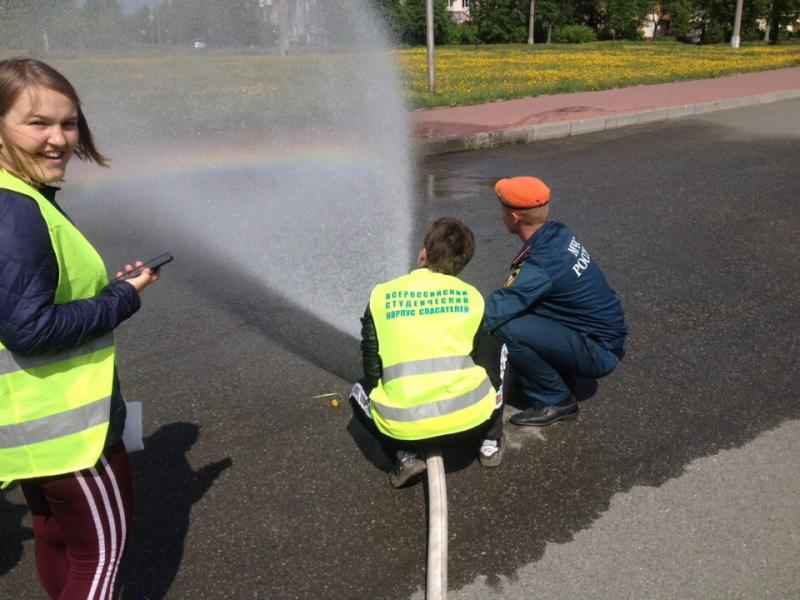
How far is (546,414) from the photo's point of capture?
3607 mm

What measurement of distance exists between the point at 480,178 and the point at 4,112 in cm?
801

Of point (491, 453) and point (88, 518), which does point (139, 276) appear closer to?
point (88, 518)

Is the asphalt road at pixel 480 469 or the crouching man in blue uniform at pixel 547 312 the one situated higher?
the crouching man in blue uniform at pixel 547 312

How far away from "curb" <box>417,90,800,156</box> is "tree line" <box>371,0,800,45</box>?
34.1 metres

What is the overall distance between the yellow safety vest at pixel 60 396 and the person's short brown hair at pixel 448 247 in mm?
1347

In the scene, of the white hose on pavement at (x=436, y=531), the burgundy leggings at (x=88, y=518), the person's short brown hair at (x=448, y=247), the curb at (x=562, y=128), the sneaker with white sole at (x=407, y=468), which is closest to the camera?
the burgundy leggings at (x=88, y=518)

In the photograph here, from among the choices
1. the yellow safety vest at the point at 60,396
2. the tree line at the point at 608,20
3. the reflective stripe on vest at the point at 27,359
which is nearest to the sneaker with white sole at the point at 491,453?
the yellow safety vest at the point at 60,396

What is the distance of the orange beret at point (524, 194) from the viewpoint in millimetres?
3427

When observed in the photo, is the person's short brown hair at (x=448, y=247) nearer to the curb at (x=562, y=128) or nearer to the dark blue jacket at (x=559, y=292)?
the dark blue jacket at (x=559, y=292)

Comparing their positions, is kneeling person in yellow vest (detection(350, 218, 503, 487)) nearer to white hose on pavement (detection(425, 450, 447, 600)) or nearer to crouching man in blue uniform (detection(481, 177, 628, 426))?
white hose on pavement (detection(425, 450, 447, 600))

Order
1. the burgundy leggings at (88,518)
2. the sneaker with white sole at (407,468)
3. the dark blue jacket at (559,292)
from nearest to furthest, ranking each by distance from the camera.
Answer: the burgundy leggings at (88,518) → the sneaker with white sole at (407,468) → the dark blue jacket at (559,292)

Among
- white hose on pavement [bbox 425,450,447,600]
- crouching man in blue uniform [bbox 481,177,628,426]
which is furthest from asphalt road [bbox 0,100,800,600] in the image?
crouching man in blue uniform [bbox 481,177,628,426]

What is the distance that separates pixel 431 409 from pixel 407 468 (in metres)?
0.41

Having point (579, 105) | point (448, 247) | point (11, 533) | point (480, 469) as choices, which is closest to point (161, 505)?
point (11, 533)
